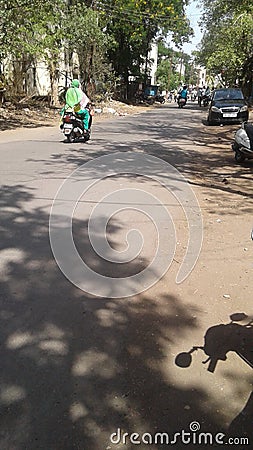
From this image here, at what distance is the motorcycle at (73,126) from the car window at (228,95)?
9.40m

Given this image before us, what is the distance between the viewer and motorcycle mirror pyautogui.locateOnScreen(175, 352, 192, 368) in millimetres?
2803

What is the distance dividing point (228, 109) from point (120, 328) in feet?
56.2

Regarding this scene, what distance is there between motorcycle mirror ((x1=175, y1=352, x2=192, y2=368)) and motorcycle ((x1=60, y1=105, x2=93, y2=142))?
1015cm

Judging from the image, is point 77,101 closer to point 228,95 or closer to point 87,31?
point 228,95

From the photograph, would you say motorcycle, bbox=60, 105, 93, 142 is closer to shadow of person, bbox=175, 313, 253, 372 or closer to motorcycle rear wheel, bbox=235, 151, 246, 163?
motorcycle rear wheel, bbox=235, 151, 246, 163

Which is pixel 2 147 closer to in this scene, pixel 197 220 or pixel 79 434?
pixel 197 220

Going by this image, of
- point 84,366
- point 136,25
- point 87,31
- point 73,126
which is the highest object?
point 136,25

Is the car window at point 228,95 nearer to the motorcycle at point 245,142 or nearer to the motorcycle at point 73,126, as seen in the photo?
the motorcycle at point 73,126

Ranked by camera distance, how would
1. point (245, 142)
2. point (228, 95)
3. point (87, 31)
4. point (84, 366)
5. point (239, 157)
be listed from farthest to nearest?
1. point (87, 31)
2. point (228, 95)
3. point (239, 157)
4. point (245, 142)
5. point (84, 366)

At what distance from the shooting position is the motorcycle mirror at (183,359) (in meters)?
2.80

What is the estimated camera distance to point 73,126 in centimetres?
1247

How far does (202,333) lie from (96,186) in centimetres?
465

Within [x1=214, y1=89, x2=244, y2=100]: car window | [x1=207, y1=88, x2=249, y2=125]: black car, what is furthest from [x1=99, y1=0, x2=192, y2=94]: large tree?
[x1=207, y1=88, x2=249, y2=125]: black car

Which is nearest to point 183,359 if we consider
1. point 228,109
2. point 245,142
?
point 245,142
